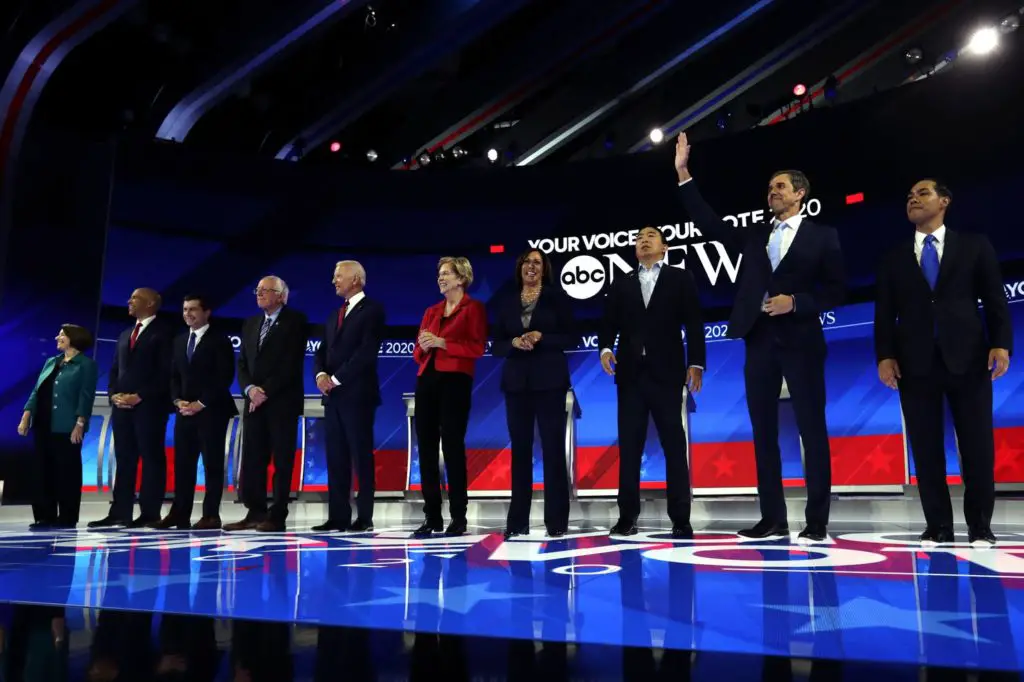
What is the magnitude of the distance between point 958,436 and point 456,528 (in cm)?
195

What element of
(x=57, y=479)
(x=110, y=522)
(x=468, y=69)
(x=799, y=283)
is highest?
(x=468, y=69)

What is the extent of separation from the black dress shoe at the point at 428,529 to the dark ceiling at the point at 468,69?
5.52m

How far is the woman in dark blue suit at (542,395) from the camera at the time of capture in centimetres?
354

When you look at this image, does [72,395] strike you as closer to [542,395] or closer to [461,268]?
[461,268]

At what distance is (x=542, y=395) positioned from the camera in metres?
3.57

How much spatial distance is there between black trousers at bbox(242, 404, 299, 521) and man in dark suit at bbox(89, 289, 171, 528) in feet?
2.40

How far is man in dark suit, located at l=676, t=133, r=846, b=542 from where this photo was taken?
3.20 metres

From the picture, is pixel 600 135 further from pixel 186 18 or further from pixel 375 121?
pixel 186 18

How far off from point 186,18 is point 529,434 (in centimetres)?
631

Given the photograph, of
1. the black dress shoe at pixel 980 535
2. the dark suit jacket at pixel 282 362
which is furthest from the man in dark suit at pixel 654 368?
the dark suit jacket at pixel 282 362

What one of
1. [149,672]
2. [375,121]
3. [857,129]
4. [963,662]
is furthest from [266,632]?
[375,121]

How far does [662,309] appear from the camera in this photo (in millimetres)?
3584

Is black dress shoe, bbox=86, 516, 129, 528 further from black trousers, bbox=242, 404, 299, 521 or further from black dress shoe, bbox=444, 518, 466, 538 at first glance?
black dress shoe, bbox=444, 518, 466, 538

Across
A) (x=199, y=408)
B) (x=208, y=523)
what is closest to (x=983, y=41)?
(x=199, y=408)
